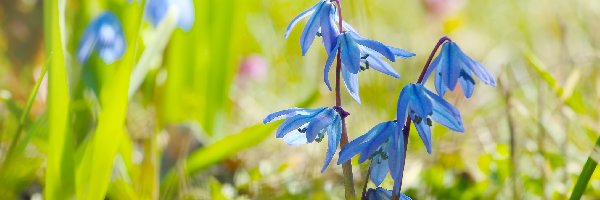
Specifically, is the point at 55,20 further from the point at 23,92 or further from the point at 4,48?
the point at 4,48

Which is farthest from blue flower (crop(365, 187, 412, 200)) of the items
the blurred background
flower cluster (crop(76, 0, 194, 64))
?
flower cluster (crop(76, 0, 194, 64))

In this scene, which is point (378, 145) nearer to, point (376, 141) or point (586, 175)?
point (376, 141)

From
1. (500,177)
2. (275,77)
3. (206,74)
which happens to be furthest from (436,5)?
(500,177)

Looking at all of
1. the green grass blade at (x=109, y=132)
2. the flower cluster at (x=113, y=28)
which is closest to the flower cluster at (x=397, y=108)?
the green grass blade at (x=109, y=132)

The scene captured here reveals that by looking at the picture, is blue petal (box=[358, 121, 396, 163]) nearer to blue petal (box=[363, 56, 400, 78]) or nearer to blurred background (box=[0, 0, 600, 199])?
blue petal (box=[363, 56, 400, 78])

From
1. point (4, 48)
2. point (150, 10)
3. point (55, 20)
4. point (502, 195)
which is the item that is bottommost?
point (502, 195)

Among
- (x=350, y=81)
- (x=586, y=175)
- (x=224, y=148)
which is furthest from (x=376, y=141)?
(x=224, y=148)
